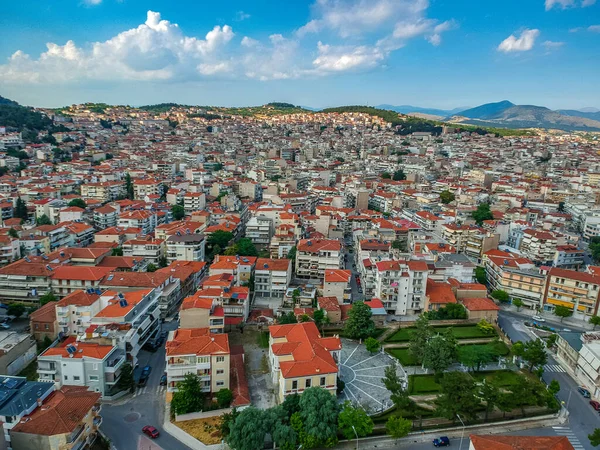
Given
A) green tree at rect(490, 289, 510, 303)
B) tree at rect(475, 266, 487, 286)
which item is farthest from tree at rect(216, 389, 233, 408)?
tree at rect(475, 266, 487, 286)

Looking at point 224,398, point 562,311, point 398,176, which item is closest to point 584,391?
point 562,311

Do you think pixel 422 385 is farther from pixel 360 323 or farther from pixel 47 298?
pixel 47 298

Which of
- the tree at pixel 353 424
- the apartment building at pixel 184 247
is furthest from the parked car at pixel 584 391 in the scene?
the apartment building at pixel 184 247

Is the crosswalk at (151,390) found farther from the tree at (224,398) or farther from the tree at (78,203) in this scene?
the tree at (78,203)

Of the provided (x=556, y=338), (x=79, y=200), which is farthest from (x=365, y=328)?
(x=79, y=200)

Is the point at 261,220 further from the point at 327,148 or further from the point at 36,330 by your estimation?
the point at 327,148

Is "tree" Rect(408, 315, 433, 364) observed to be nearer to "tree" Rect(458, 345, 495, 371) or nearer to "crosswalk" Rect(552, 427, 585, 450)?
"tree" Rect(458, 345, 495, 371)
